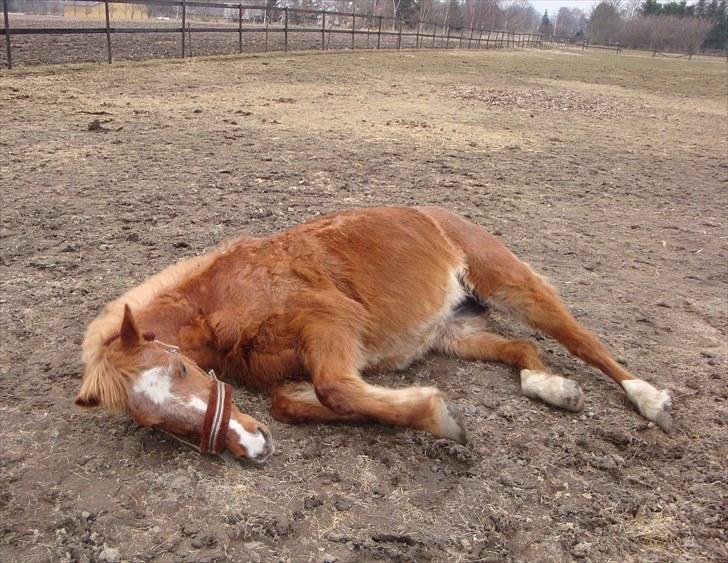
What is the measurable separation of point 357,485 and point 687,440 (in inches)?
63.6

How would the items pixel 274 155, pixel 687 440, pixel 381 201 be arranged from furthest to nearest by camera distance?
1. pixel 274 155
2. pixel 381 201
3. pixel 687 440

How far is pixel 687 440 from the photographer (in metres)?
2.88

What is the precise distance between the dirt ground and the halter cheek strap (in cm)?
15

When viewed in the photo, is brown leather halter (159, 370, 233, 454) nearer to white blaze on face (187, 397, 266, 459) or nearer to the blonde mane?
white blaze on face (187, 397, 266, 459)

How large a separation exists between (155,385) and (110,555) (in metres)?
0.60

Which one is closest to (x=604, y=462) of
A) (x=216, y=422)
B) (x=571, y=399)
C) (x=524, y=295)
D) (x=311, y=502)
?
(x=571, y=399)

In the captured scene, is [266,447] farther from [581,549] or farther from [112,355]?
[581,549]

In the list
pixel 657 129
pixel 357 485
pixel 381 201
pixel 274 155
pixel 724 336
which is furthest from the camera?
pixel 657 129

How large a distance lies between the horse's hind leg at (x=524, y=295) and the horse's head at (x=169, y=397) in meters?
1.56

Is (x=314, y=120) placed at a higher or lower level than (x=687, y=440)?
higher

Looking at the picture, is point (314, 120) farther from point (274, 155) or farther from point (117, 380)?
point (117, 380)

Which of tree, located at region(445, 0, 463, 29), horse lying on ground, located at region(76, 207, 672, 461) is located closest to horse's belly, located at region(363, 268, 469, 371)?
horse lying on ground, located at region(76, 207, 672, 461)

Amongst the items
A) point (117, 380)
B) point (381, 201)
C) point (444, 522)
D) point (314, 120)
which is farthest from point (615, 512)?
point (314, 120)

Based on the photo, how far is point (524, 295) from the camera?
11.6 ft
